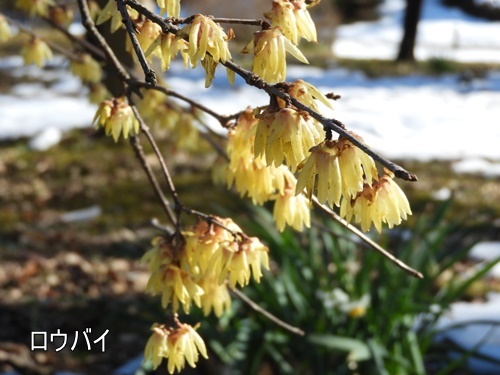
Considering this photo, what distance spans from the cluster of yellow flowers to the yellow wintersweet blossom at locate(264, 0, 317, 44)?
413 mm

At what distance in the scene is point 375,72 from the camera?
11.1 metres

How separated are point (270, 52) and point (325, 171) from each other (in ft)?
0.83

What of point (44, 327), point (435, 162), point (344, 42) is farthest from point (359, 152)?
point (344, 42)

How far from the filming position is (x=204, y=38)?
3.99 feet

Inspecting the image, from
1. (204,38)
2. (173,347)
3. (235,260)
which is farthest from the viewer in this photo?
(173,347)

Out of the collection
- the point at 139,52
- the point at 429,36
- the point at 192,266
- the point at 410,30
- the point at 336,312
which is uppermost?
the point at 139,52

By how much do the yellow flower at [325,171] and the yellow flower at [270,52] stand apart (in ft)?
0.60

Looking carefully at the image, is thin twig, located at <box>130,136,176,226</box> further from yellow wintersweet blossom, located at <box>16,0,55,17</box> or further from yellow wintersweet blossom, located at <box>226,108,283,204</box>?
yellow wintersweet blossom, located at <box>16,0,55,17</box>

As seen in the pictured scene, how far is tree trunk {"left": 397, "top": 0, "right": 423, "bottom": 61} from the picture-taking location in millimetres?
12469

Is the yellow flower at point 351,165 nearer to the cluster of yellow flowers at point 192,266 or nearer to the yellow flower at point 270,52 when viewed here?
the yellow flower at point 270,52

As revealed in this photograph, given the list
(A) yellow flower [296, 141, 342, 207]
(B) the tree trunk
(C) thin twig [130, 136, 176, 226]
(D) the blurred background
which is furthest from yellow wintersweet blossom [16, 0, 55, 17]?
(B) the tree trunk

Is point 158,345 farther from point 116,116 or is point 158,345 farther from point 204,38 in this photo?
point 204,38

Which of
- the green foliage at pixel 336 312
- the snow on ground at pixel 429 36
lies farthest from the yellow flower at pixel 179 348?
the snow on ground at pixel 429 36

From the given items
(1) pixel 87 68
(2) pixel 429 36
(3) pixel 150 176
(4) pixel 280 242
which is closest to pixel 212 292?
(3) pixel 150 176
